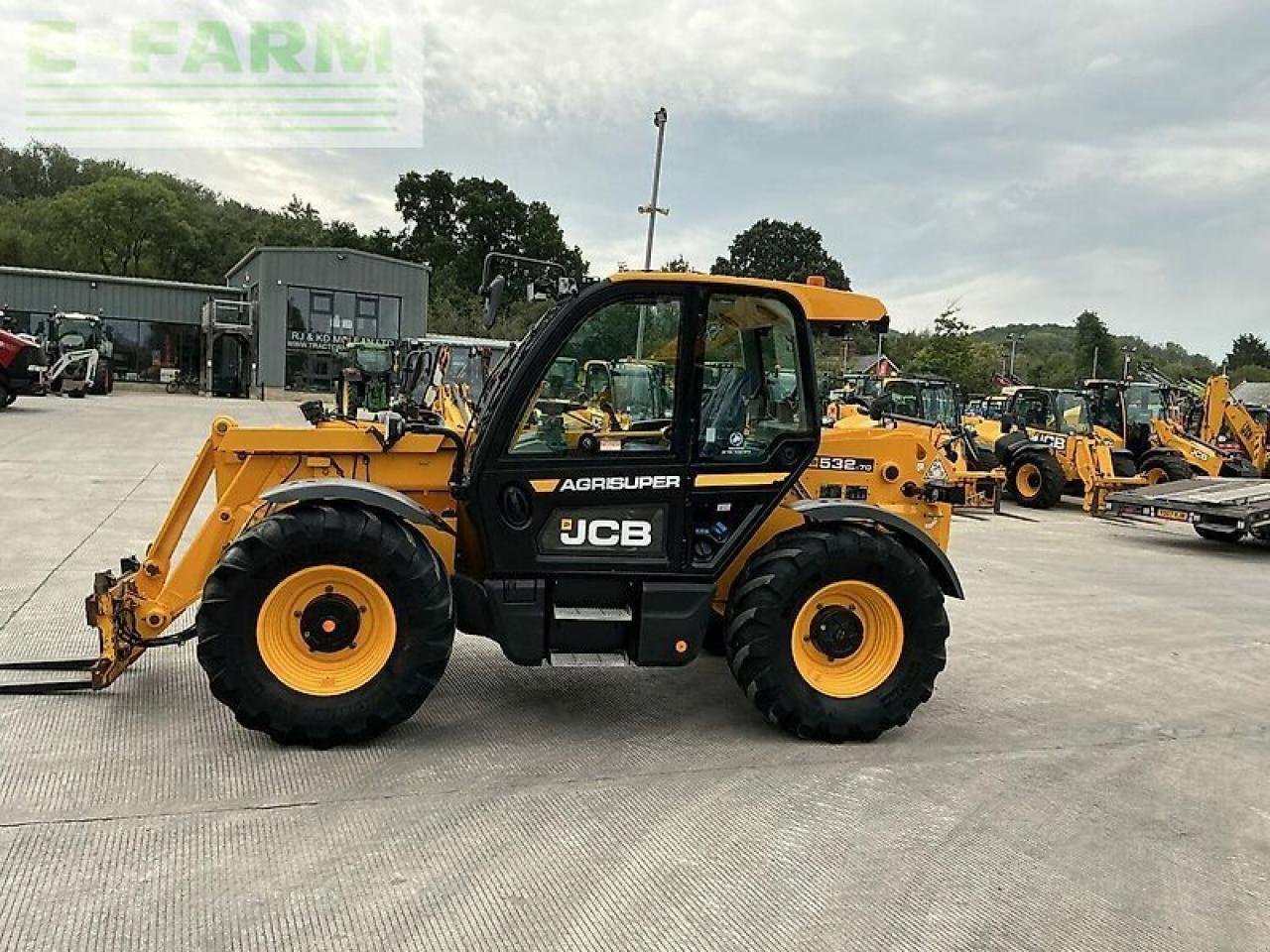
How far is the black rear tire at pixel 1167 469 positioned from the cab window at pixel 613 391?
13535 millimetres

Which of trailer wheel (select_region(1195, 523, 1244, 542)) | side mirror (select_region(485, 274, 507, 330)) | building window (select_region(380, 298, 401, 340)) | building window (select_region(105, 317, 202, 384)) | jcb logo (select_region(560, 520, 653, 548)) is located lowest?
trailer wheel (select_region(1195, 523, 1244, 542))

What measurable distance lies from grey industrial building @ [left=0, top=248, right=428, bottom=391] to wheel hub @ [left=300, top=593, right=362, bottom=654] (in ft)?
122

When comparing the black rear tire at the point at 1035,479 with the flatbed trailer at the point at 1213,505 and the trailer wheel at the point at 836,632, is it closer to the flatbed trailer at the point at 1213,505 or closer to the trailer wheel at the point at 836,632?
the flatbed trailer at the point at 1213,505

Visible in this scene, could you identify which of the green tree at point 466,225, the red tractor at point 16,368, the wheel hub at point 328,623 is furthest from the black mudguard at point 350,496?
the green tree at point 466,225

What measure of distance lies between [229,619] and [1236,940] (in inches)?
151

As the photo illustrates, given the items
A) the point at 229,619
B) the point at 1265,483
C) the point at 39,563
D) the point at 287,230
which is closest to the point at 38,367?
the point at 39,563

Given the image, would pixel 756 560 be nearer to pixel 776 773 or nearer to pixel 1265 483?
pixel 776 773

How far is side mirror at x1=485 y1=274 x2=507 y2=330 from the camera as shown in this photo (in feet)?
15.7

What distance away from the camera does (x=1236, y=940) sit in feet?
10.4

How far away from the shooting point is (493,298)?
16.2 feet

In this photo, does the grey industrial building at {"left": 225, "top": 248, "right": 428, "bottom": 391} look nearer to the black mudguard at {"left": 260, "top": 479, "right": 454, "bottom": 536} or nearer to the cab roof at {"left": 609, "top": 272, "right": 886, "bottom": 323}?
the black mudguard at {"left": 260, "top": 479, "right": 454, "bottom": 536}

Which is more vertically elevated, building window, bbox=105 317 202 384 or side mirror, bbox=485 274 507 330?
building window, bbox=105 317 202 384

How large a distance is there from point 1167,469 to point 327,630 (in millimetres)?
15122

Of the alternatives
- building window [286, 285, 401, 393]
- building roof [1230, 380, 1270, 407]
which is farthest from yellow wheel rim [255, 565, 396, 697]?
building roof [1230, 380, 1270, 407]
